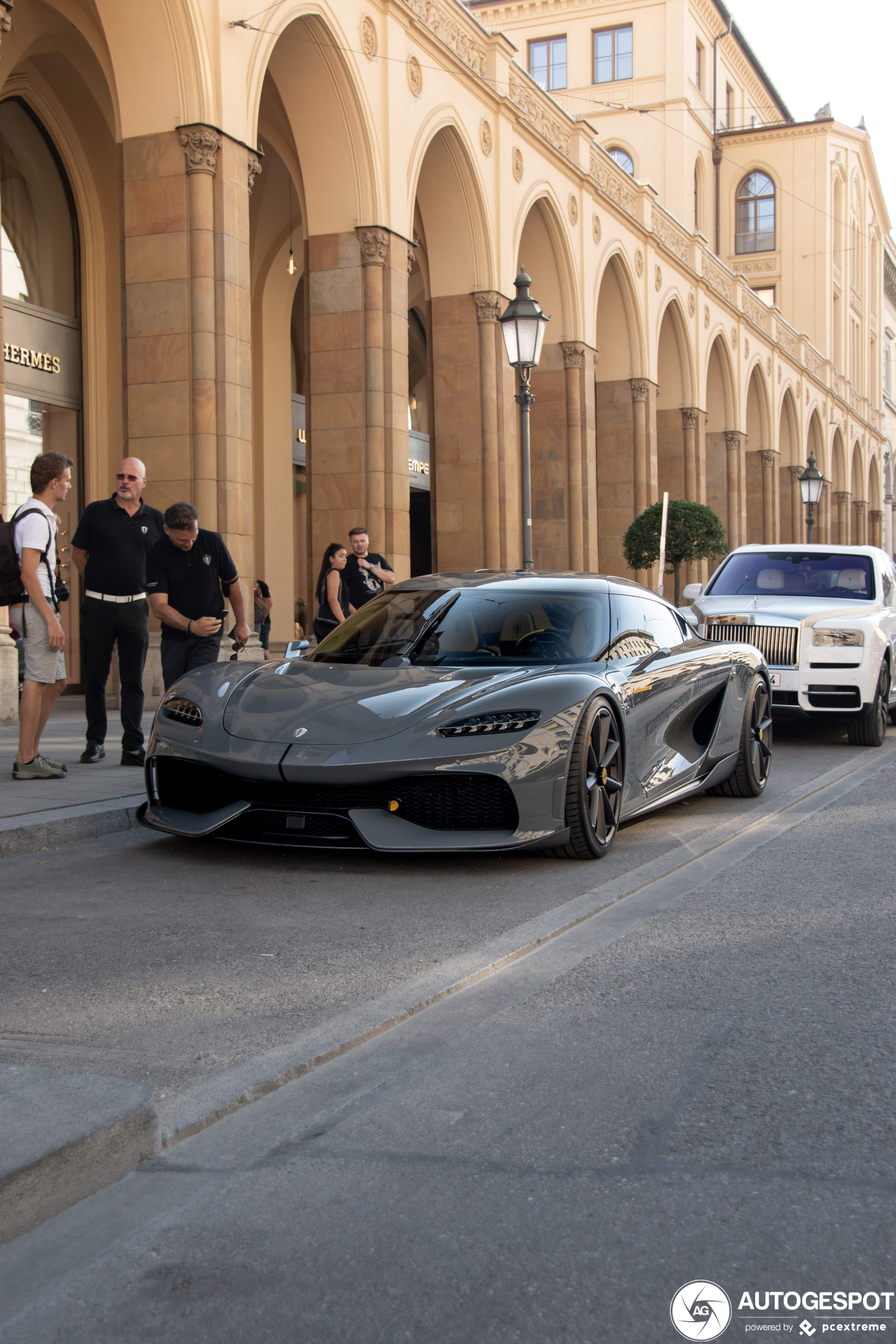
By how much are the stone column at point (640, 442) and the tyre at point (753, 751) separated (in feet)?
76.7

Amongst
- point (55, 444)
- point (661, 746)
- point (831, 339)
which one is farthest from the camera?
point (831, 339)

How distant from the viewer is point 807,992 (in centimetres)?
394

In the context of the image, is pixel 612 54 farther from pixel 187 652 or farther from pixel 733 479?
pixel 187 652

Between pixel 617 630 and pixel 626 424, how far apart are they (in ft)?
84.0

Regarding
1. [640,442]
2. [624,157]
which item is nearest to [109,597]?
[640,442]

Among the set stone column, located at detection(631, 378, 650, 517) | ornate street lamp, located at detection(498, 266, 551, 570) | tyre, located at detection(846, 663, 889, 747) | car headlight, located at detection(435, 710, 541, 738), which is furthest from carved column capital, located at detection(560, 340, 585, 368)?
car headlight, located at detection(435, 710, 541, 738)

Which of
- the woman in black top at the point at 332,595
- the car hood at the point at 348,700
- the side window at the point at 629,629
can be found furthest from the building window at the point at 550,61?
the car hood at the point at 348,700

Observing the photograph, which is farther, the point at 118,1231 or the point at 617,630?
the point at 617,630

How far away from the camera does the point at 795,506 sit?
5172cm

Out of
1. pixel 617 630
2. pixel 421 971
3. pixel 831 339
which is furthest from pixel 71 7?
pixel 831 339

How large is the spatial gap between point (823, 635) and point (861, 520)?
5964 cm

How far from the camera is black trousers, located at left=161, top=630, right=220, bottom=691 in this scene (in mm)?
8641

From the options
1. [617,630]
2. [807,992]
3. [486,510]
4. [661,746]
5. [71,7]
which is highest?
[71,7]

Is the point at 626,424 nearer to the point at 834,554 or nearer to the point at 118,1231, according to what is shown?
the point at 834,554
